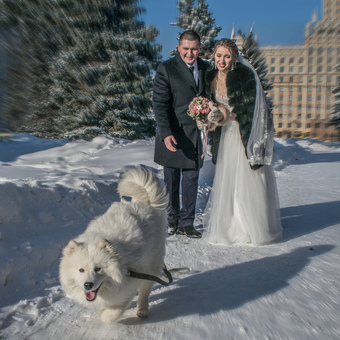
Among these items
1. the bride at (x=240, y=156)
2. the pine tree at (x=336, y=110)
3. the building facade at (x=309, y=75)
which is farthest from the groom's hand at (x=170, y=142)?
the pine tree at (x=336, y=110)

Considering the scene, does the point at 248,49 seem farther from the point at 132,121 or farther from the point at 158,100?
the point at 158,100

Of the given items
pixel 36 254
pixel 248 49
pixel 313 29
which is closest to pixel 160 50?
pixel 248 49

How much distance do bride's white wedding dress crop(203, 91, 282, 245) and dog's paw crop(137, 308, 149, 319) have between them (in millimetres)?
1937

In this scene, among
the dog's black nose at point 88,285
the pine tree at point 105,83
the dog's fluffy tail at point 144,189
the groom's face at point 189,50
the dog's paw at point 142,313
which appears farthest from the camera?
the pine tree at point 105,83

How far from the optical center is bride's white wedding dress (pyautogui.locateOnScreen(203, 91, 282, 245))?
4.17 metres

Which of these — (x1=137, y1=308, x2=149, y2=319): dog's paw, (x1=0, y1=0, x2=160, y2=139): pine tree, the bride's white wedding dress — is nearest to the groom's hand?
the bride's white wedding dress

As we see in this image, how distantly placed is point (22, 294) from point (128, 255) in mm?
1195

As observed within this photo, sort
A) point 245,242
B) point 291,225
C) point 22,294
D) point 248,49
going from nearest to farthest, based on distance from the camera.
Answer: point 22,294 → point 245,242 → point 291,225 → point 248,49

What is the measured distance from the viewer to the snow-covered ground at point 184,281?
2287 millimetres

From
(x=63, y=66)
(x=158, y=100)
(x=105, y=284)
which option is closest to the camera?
(x=105, y=284)

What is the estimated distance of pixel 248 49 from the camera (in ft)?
91.2

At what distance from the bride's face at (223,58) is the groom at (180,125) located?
422mm

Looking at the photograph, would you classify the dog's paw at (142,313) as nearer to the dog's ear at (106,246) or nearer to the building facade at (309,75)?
the dog's ear at (106,246)

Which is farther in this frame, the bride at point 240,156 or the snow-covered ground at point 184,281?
the bride at point 240,156
